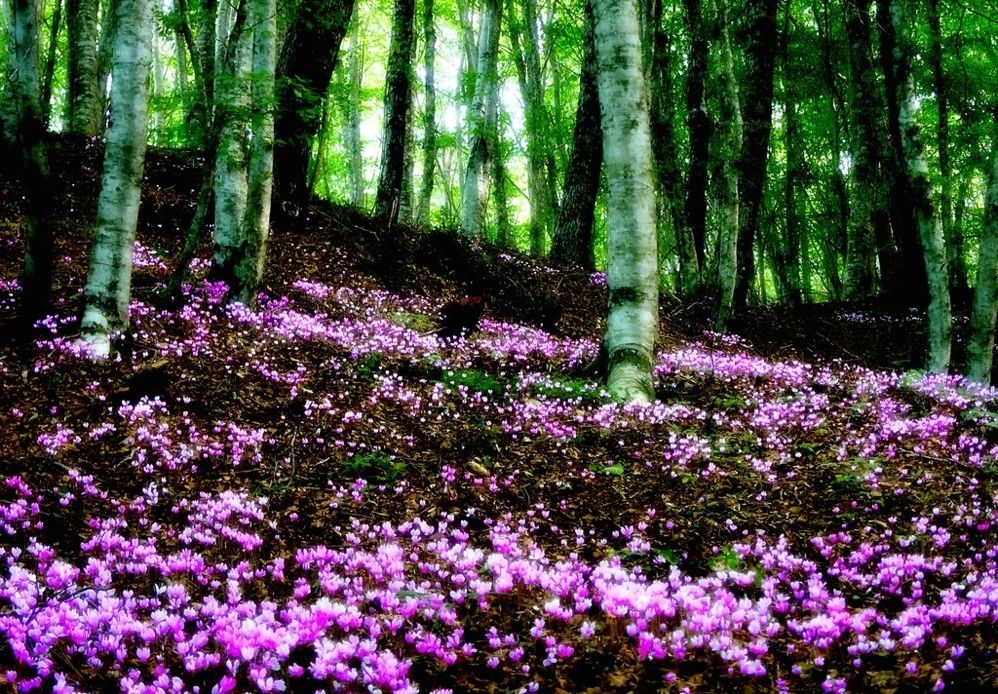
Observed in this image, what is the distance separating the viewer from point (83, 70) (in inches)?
633

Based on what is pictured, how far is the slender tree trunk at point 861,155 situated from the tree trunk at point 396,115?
12.8 metres

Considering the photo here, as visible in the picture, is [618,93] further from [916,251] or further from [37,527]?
[916,251]

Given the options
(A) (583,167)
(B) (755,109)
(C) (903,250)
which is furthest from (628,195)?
(C) (903,250)

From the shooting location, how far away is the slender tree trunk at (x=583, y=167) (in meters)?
17.3

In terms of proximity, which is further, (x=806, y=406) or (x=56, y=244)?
(x=56, y=244)

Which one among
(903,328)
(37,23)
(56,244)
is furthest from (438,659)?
(903,328)

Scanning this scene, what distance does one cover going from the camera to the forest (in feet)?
10.6

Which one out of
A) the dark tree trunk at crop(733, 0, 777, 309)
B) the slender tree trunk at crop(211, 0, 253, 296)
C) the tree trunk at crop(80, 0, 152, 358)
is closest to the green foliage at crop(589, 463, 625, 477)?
the tree trunk at crop(80, 0, 152, 358)

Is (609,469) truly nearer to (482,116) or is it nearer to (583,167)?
(583,167)

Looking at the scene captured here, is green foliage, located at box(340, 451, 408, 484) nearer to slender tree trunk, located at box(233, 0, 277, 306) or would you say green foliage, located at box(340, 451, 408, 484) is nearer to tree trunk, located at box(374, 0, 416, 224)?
slender tree trunk, located at box(233, 0, 277, 306)

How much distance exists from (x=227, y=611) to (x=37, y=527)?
170 cm

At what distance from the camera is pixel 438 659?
3.19m

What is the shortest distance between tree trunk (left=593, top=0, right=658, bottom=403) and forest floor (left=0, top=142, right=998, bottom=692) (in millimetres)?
713

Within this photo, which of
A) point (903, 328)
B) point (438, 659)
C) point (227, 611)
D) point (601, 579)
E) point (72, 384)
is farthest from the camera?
point (903, 328)
